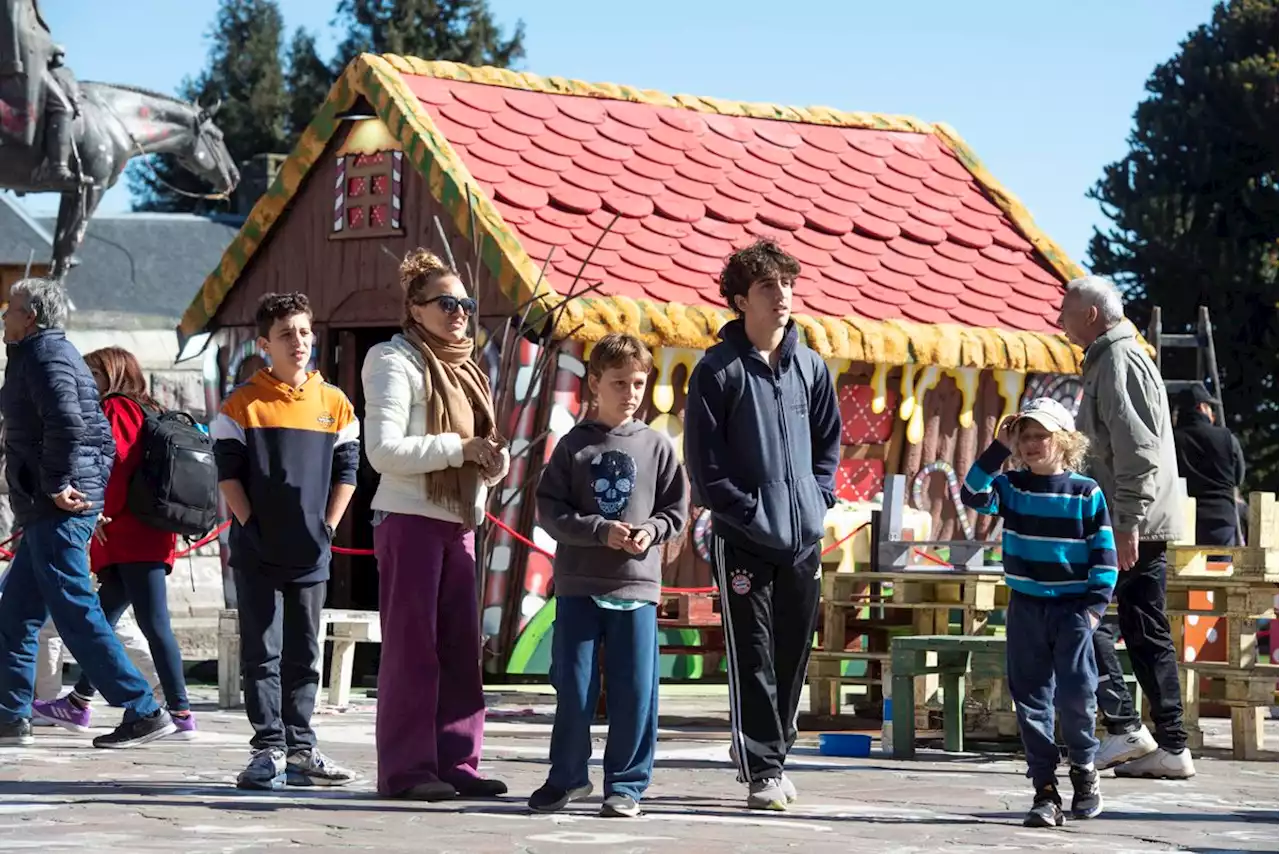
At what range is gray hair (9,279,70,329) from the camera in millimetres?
8633

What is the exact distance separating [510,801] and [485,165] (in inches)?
240

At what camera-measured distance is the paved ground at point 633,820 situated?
6309mm

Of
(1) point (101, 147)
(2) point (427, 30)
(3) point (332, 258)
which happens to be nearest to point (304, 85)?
(2) point (427, 30)

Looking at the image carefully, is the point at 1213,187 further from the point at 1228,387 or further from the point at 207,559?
the point at 207,559

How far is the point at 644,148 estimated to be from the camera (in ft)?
45.5

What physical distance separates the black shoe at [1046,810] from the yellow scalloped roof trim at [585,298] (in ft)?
17.1

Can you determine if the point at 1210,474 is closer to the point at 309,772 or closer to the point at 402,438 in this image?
the point at 309,772

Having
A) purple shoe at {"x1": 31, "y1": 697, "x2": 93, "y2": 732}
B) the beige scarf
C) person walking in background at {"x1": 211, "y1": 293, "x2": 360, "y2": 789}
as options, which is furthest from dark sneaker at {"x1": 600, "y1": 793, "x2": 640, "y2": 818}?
purple shoe at {"x1": 31, "y1": 697, "x2": 93, "y2": 732}

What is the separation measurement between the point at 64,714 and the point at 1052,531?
4221 mm

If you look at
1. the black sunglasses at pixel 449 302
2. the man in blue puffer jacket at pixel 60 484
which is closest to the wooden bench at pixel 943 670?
the black sunglasses at pixel 449 302

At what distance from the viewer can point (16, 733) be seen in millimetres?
8758

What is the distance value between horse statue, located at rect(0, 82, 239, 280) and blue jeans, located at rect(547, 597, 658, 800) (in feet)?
40.8

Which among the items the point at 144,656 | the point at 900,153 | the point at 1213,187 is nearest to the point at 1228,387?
the point at 1213,187

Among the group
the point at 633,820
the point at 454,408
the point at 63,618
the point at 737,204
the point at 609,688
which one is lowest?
the point at 633,820
